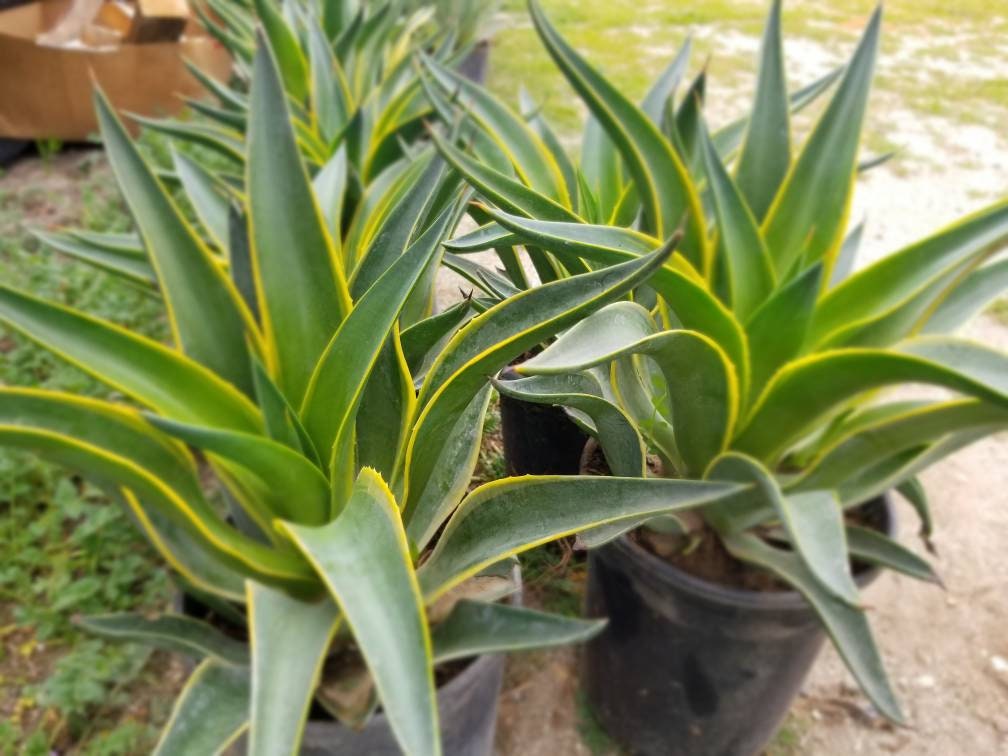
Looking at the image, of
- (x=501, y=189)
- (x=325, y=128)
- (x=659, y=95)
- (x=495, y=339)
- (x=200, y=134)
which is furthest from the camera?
(x=325, y=128)

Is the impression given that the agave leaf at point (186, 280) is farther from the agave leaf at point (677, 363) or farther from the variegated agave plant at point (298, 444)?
the agave leaf at point (677, 363)

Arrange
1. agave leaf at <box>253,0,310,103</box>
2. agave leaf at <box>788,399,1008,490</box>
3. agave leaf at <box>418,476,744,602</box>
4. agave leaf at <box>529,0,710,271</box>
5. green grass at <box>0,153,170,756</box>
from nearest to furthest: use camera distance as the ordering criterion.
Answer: agave leaf at <box>418,476,744,602</box>, agave leaf at <box>788,399,1008,490</box>, agave leaf at <box>529,0,710,271</box>, green grass at <box>0,153,170,756</box>, agave leaf at <box>253,0,310,103</box>

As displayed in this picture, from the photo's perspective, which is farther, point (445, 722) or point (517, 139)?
point (517, 139)

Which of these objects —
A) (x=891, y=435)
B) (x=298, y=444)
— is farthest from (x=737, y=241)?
(x=298, y=444)

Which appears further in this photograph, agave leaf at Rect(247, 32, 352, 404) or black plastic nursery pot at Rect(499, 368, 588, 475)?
black plastic nursery pot at Rect(499, 368, 588, 475)

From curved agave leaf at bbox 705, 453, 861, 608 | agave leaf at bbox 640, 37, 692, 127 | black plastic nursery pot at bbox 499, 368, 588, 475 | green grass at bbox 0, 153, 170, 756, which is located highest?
agave leaf at bbox 640, 37, 692, 127

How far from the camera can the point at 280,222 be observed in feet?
2.27

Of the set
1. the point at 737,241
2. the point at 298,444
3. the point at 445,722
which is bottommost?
the point at 445,722

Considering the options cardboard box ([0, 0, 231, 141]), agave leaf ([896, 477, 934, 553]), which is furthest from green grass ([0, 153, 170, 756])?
agave leaf ([896, 477, 934, 553])

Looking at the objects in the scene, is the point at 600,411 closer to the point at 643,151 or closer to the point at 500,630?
the point at 500,630

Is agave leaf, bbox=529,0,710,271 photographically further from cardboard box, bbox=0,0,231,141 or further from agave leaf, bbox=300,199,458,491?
cardboard box, bbox=0,0,231,141

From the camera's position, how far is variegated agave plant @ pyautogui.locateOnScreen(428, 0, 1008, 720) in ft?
2.20

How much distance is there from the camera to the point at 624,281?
Result: 1.69ft

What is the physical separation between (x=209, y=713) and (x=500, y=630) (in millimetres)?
295
